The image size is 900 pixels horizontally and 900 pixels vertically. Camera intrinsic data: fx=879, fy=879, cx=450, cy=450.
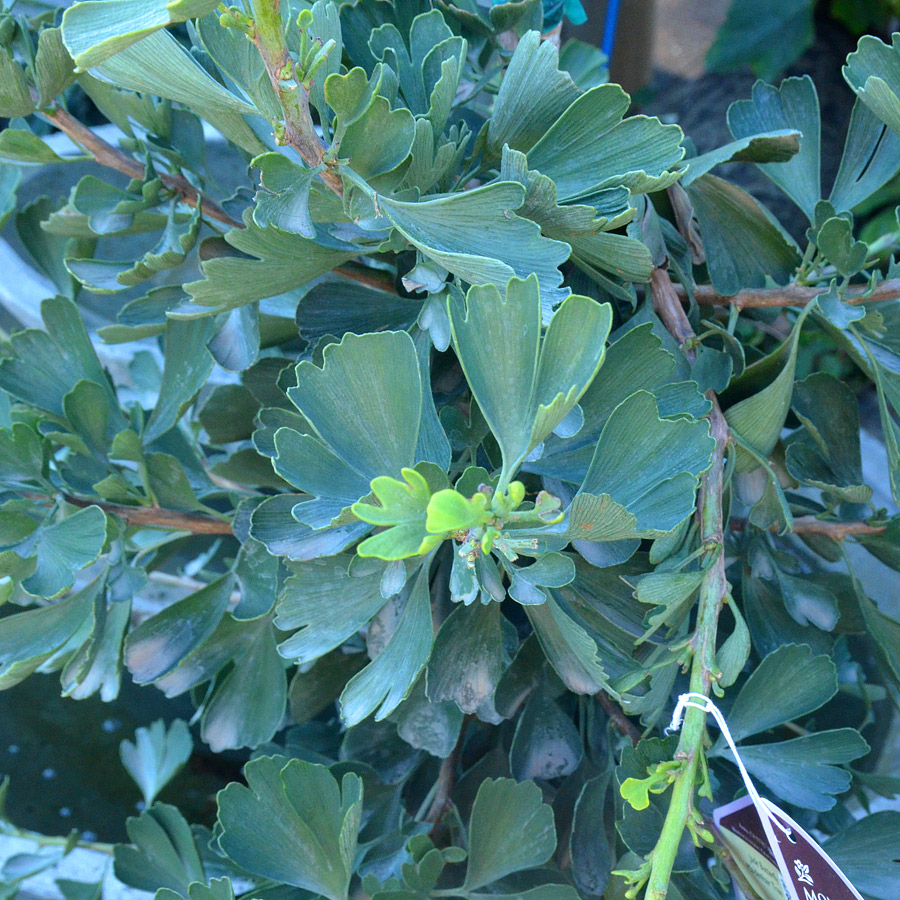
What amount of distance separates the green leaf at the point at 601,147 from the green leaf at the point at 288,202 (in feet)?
0.35

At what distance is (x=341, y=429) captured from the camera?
35 centimetres

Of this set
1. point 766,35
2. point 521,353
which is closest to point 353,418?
point 521,353

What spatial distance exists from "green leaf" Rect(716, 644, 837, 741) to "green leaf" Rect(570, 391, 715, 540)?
14 centimetres

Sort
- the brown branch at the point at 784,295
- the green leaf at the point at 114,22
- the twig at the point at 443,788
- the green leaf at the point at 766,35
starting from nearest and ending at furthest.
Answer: the green leaf at the point at 114,22
the brown branch at the point at 784,295
the twig at the point at 443,788
the green leaf at the point at 766,35

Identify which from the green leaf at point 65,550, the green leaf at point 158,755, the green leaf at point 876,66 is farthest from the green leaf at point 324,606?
the green leaf at point 158,755

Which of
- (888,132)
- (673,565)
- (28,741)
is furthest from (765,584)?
(28,741)

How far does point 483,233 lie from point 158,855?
0.45m

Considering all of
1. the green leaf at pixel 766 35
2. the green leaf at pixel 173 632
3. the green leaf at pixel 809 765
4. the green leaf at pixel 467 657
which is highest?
the green leaf at pixel 467 657

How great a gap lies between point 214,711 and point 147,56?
38 cm

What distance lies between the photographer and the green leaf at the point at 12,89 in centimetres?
42

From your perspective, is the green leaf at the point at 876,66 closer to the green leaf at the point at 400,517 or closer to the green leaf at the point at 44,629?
the green leaf at the point at 400,517

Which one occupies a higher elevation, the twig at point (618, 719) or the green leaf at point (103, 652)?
the green leaf at point (103, 652)

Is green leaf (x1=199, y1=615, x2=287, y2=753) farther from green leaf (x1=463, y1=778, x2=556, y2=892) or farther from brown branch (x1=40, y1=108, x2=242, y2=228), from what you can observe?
brown branch (x1=40, y1=108, x2=242, y2=228)

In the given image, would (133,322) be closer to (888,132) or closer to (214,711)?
(214,711)
